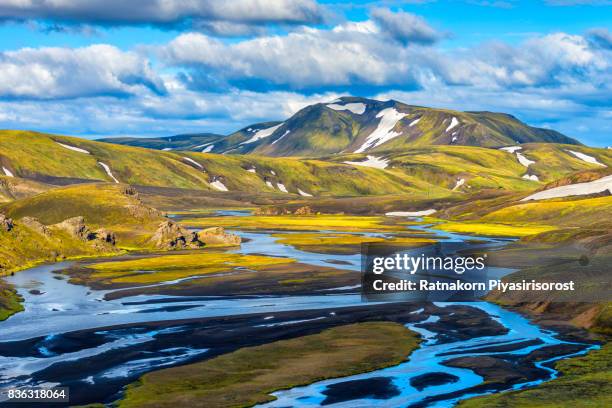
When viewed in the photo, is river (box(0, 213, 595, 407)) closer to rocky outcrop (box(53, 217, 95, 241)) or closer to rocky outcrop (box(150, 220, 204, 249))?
rocky outcrop (box(53, 217, 95, 241))

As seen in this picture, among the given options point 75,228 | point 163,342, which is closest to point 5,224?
point 75,228

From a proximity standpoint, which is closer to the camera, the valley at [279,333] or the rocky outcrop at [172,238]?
the valley at [279,333]

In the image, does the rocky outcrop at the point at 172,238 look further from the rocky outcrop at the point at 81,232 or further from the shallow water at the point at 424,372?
the shallow water at the point at 424,372

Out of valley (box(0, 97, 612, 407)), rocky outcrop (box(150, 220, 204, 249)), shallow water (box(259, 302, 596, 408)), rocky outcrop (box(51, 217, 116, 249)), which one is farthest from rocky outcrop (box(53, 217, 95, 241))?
shallow water (box(259, 302, 596, 408))

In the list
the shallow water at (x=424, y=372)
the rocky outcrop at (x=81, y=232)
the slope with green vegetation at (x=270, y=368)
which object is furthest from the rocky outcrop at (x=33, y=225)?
the shallow water at (x=424, y=372)

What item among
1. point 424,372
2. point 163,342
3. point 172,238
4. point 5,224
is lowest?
point 424,372

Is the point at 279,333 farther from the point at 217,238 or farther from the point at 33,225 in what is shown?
the point at 217,238
